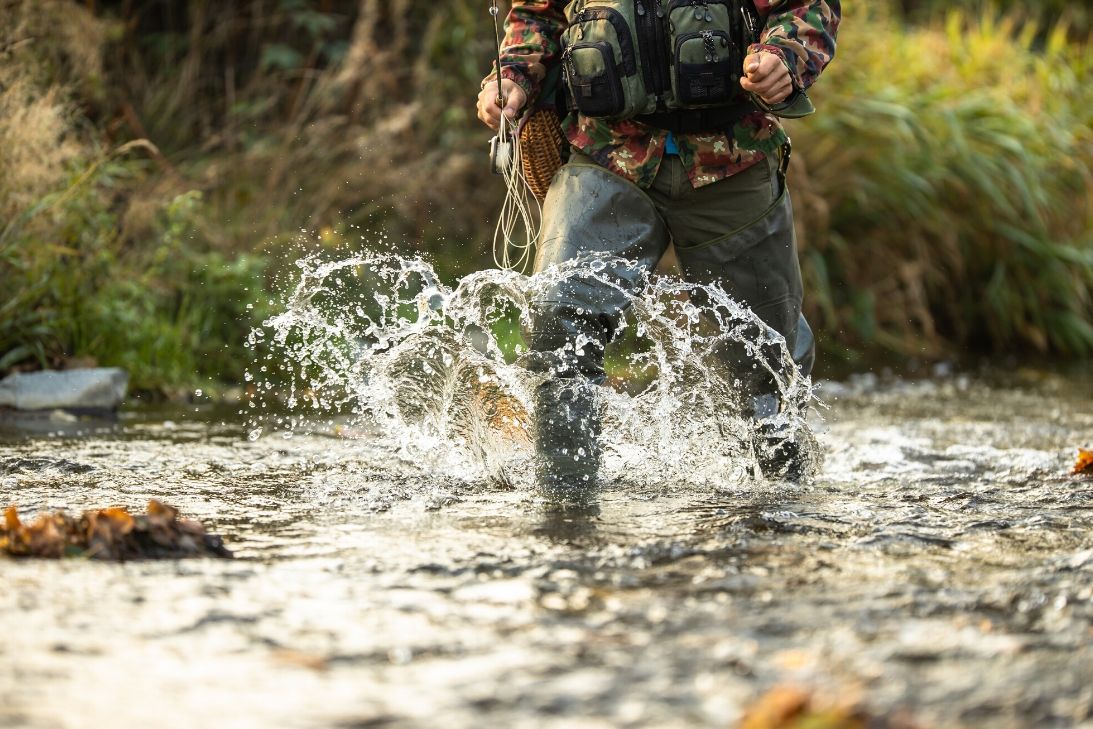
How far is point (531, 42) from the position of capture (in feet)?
12.3

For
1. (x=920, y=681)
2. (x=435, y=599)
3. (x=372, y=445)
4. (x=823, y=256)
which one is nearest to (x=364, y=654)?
(x=435, y=599)

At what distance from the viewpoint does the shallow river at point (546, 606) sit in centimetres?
190

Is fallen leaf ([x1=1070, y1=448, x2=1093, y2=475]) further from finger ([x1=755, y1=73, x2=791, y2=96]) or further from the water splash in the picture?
finger ([x1=755, y1=73, x2=791, y2=96])

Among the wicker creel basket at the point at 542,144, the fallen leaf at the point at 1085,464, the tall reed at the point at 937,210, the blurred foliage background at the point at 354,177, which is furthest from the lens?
the tall reed at the point at 937,210

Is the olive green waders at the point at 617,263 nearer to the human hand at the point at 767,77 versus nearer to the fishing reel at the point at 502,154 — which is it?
the fishing reel at the point at 502,154

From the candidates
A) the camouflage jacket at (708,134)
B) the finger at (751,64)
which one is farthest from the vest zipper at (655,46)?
the finger at (751,64)

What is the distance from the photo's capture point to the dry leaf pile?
2.63 m

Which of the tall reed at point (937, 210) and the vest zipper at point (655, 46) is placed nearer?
the vest zipper at point (655, 46)

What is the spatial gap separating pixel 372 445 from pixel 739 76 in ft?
5.79

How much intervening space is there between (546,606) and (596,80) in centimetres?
157

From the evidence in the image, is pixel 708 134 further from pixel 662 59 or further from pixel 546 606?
pixel 546 606

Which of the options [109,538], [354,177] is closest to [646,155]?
[109,538]

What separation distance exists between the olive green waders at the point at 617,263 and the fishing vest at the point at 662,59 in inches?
6.4

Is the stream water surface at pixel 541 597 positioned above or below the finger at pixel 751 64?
below
